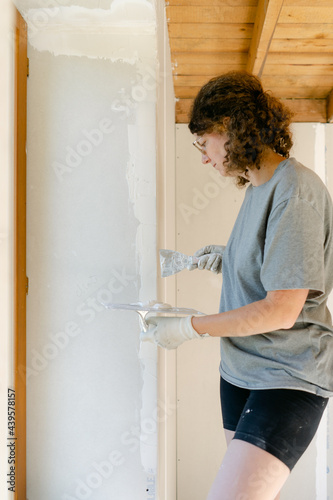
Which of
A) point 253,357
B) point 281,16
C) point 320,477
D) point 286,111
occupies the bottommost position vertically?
point 320,477

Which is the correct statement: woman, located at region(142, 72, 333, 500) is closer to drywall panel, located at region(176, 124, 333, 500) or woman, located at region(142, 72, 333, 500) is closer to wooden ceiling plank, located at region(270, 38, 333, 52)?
wooden ceiling plank, located at region(270, 38, 333, 52)

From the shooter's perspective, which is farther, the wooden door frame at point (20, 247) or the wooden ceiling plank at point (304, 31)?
the wooden ceiling plank at point (304, 31)

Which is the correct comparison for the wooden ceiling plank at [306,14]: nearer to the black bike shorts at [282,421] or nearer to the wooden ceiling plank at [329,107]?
the wooden ceiling plank at [329,107]

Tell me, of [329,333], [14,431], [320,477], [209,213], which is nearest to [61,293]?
[14,431]

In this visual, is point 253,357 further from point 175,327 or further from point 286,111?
point 286,111

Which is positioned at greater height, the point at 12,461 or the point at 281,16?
the point at 281,16

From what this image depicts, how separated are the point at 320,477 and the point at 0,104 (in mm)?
3074

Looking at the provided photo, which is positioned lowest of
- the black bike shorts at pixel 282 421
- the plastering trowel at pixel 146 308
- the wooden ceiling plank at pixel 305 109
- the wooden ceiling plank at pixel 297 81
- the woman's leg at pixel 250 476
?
the woman's leg at pixel 250 476

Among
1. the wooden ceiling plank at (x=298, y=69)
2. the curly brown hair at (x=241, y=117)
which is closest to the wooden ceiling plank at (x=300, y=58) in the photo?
the wooden ceiling plank at (x=298, y=69)

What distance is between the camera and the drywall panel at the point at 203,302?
323cm

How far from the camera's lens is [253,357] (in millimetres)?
1270

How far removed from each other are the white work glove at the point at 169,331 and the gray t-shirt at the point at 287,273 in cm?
15

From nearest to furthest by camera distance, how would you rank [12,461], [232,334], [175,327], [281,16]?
[232,334], [175,327], [12,461], [281,16]

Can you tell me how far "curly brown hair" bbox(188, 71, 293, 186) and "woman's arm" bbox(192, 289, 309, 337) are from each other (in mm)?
388
